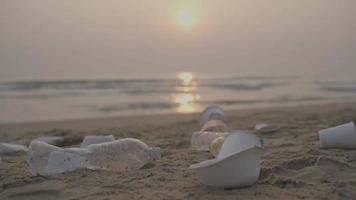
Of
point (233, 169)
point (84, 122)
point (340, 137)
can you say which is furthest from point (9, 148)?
point (84, 122)

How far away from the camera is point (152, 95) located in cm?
1380

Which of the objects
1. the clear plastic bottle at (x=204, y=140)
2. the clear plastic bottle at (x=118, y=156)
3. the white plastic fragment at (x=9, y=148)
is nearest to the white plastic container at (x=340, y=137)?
the clear plastic bottle at (x=204, y=140)

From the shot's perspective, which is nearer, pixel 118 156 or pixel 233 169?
pixel 233 169

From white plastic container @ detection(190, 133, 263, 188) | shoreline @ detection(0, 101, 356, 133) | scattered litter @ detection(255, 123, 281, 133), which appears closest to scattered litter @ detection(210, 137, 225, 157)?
white plastic container @ detection(190, 133, 263, 188)

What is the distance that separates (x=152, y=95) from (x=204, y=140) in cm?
952

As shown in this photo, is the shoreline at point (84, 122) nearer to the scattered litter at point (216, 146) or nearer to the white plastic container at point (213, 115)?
the white plastic container at point (213, 115)

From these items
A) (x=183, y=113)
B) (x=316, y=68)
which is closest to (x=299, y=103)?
(x=183, y=113)

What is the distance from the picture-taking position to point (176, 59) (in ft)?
79.7

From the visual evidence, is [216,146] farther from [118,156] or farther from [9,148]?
[9,148]

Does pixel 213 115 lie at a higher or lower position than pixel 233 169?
higher

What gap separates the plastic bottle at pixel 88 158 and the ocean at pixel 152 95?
206 inches

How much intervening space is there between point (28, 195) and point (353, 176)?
84.0 inches

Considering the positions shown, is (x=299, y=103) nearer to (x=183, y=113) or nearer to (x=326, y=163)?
(x=183, y=113)

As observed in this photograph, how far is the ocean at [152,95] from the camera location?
1002cm
